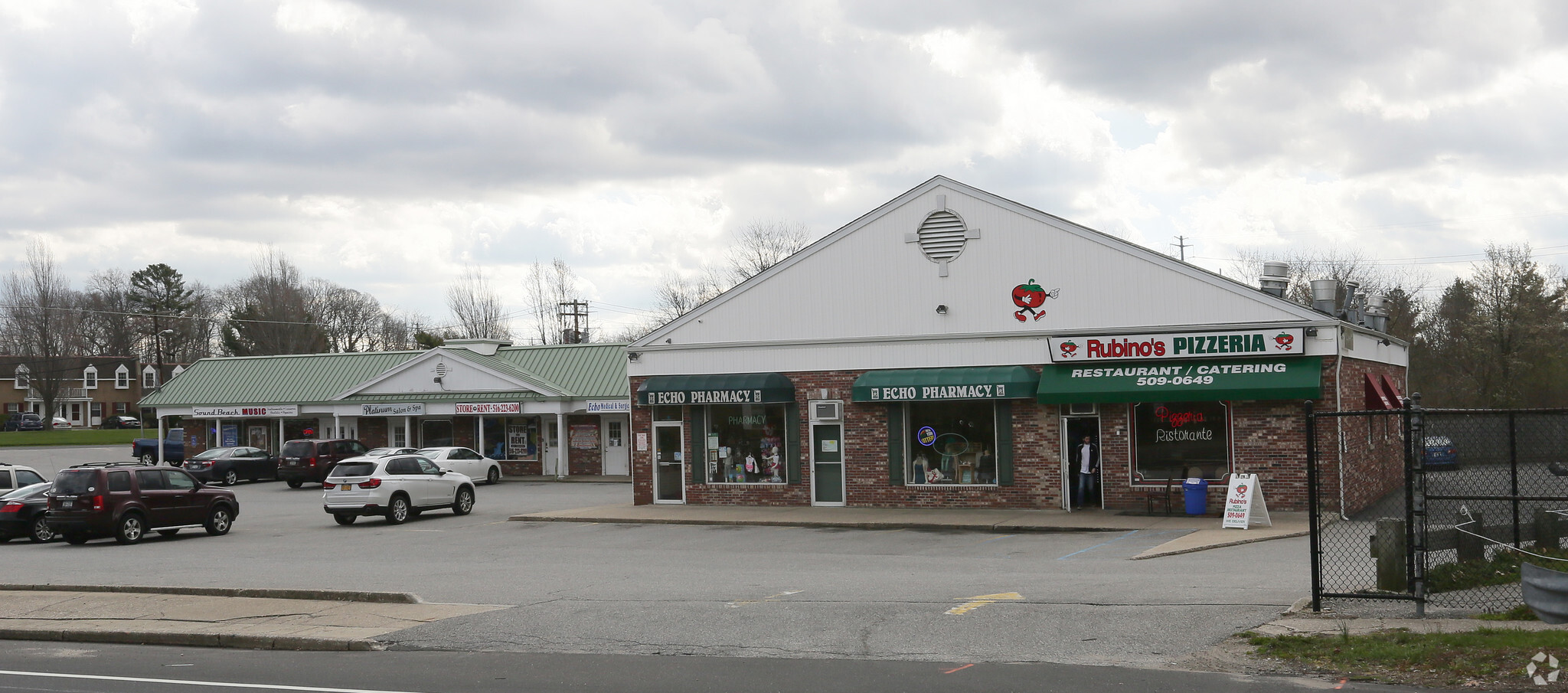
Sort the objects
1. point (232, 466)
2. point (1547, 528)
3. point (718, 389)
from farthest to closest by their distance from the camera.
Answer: point (232, 466) < point (718, 389) < point (1547, 528)

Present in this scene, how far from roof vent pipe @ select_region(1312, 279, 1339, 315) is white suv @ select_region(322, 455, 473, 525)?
763 inches

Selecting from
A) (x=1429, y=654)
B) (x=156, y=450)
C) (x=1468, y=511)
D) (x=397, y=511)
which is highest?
(x=1468, y=511)

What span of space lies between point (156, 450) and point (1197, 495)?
1866 inches

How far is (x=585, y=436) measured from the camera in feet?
145

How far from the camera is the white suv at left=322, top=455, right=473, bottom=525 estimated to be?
26.7 m

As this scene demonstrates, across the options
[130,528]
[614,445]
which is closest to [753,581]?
[130,528]

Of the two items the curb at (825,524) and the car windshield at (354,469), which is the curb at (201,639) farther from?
the car windshield at (354,469)

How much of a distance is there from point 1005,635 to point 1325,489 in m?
14.1

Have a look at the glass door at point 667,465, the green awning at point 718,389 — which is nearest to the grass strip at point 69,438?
the glass door at point 667,465

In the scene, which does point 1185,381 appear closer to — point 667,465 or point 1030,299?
point 1030,299

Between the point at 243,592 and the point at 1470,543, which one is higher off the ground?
the point at 1470,543

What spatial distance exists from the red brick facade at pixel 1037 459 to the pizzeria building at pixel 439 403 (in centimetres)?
1505

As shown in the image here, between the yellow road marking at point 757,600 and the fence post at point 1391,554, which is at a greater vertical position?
the fence post at point 1391,554

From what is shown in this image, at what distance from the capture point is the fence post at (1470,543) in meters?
11.8
